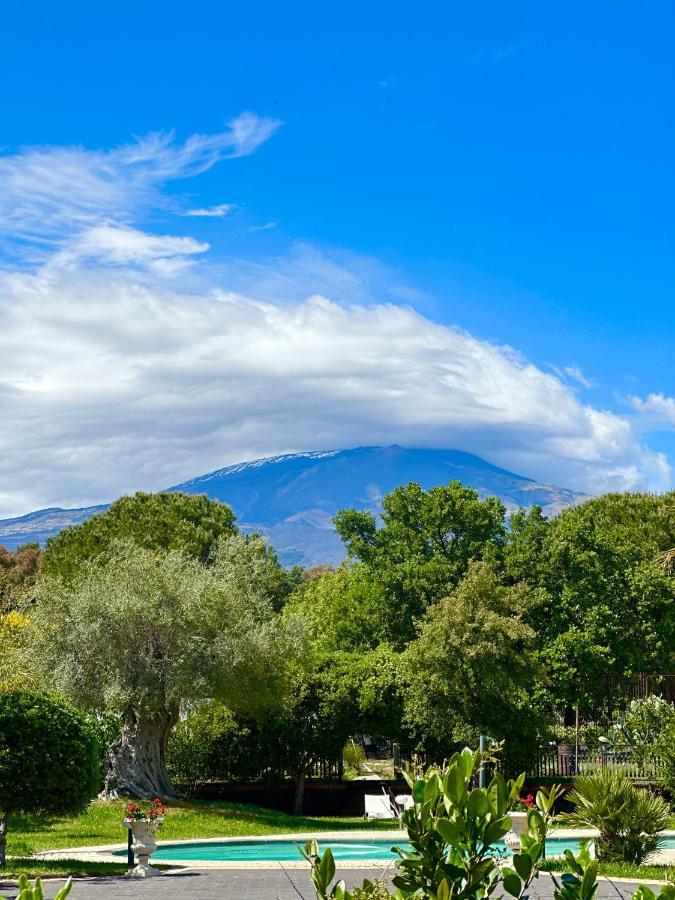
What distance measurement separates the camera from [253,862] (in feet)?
59.8

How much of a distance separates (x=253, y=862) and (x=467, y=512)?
2093 centimetres

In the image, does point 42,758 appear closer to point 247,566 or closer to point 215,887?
point 215,887

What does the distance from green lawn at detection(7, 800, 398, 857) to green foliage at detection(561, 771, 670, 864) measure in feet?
31.2

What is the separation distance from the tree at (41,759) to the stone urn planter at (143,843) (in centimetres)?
92

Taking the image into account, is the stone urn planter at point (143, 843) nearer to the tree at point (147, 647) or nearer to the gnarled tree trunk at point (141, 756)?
the tree at point (147, 647)

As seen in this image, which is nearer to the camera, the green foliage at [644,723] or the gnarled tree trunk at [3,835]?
the gnarled tree trunk at [3,835]

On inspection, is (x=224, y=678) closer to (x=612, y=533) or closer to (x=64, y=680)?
(x=64, y=680)

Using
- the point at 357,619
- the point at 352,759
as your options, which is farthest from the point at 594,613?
the point at 352,759

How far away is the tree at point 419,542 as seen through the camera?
36.5 meters

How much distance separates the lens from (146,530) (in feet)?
160

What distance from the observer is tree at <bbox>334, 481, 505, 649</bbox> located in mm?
36500

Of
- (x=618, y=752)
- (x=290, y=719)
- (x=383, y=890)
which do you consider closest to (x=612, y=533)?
(x=618, y=752)

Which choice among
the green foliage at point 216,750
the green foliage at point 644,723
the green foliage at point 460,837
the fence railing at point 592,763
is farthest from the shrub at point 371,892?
the green foliage at point 216,750

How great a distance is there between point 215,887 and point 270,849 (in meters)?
7.14
